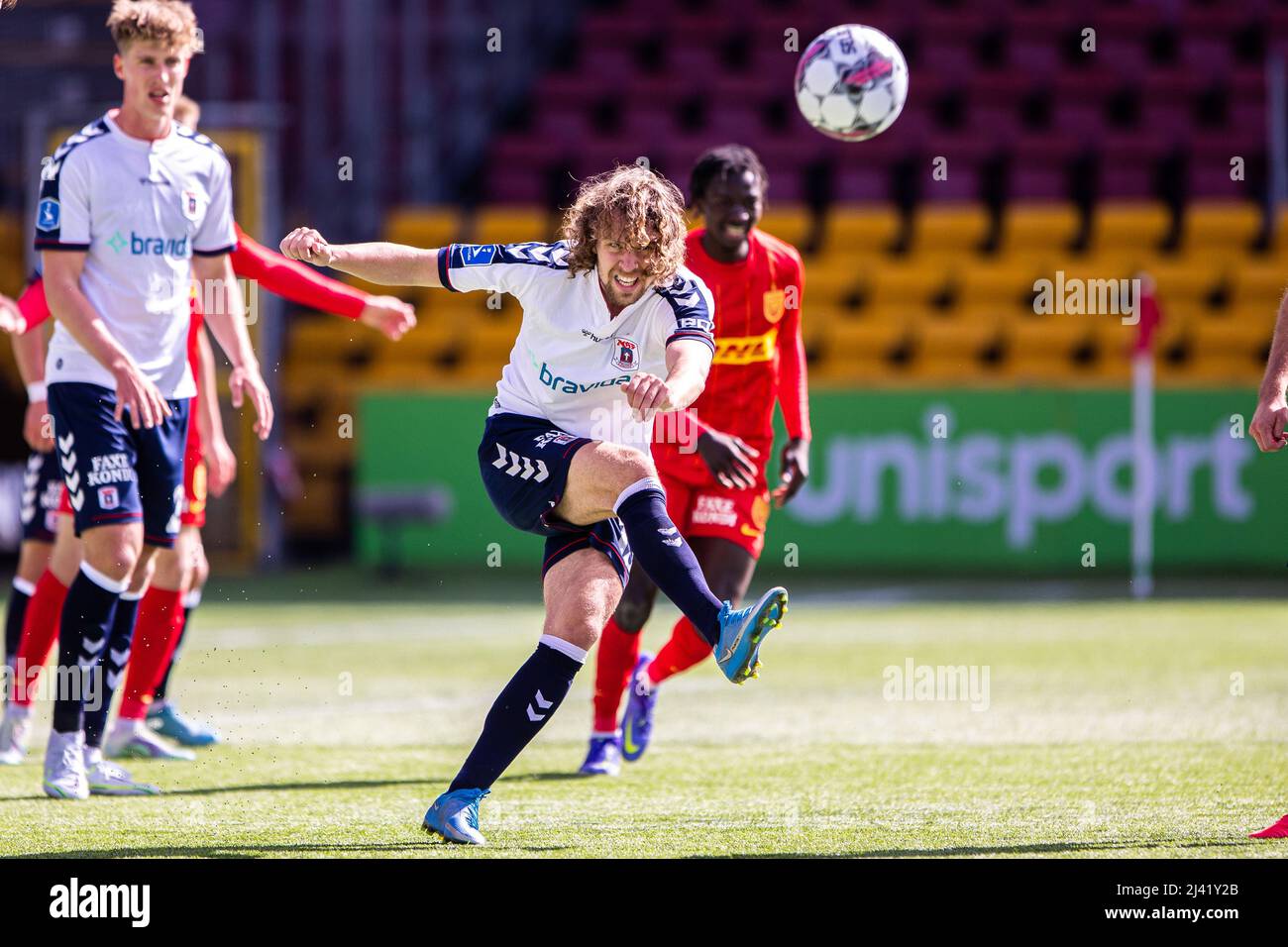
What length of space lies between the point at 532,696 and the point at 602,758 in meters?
1.58

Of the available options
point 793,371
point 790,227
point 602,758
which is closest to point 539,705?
point 602,758

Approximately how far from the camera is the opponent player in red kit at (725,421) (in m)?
6.79

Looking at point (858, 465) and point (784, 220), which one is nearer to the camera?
point (858, 465)

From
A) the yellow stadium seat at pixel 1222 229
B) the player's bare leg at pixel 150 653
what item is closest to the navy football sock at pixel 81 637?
the player's bare leg at pixel 150 653

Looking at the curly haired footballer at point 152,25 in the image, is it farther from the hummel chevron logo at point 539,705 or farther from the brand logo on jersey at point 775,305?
the hummel chevron logo at point 539,705

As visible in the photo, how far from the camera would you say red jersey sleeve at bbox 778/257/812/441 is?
695 centimetres

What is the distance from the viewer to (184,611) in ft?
24.3

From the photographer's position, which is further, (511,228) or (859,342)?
(511,228)

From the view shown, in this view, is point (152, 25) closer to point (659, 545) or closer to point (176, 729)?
point (659, 545)

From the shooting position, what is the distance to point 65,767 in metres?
5.93

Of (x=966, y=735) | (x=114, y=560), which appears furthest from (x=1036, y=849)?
(x=114, y=560)
